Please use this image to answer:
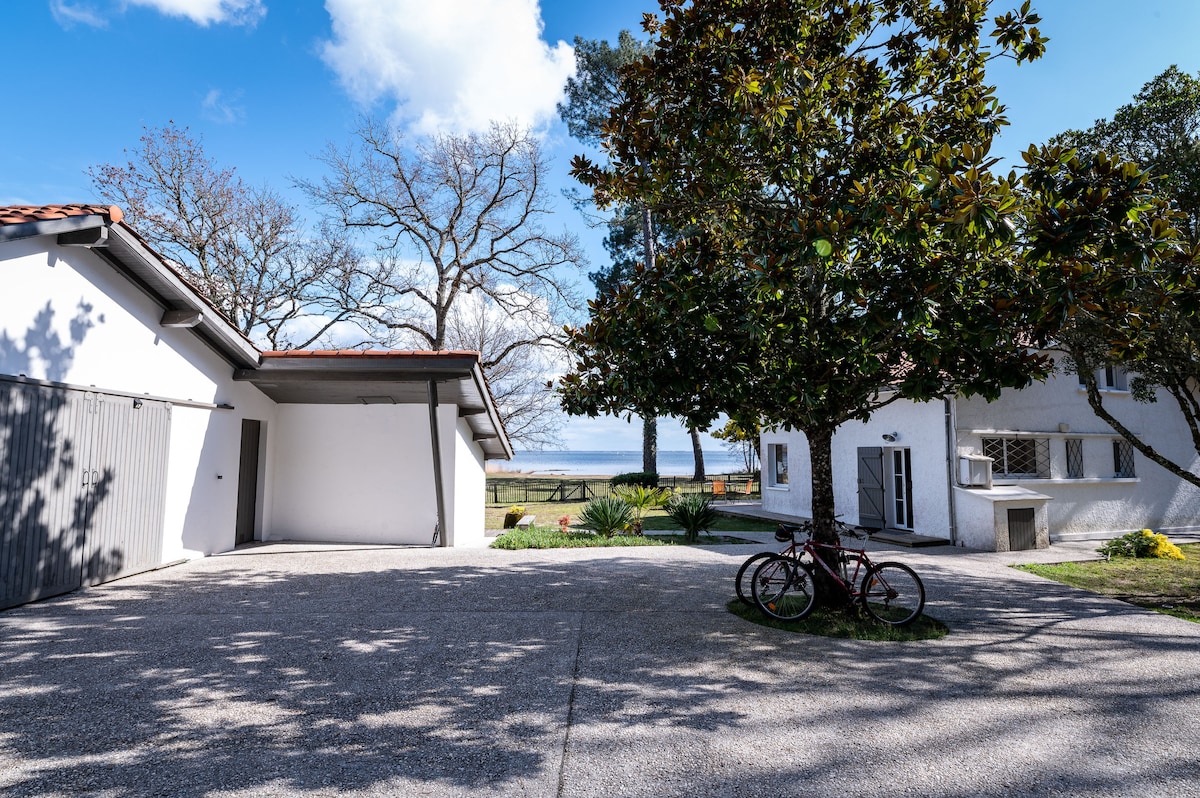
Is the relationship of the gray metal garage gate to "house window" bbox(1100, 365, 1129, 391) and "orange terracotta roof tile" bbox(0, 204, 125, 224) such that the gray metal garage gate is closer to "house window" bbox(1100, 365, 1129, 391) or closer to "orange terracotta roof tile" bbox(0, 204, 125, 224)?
"orange terracotta roof tile" bbox(0, 204, 125, 224)

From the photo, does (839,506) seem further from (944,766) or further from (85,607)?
(85,607)

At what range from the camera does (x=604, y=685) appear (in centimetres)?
481

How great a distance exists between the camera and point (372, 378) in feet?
34.1

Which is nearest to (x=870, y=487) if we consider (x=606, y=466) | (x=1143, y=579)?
(x=1143, y=579)

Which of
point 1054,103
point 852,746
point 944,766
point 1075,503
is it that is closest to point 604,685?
point 852,746

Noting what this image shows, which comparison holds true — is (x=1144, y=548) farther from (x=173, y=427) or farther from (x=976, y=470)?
(x=173, y=427)

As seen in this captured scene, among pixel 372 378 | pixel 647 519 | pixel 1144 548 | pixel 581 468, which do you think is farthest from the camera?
pixel 581 468

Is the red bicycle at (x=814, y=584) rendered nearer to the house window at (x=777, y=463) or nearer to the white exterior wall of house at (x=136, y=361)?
the white exterior wall of house at (x=136, y=361)

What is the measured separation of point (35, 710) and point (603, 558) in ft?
25.7

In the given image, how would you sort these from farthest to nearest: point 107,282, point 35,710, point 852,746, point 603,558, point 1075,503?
point 1075,503, point 603,558, point 107,282, point 35,710, point 852,746

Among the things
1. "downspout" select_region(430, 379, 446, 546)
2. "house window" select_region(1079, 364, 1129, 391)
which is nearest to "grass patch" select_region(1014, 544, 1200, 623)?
"house window" select_region(1079, 364, 1129, 391)

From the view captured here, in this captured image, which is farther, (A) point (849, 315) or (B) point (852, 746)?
(A) point (849, 315)

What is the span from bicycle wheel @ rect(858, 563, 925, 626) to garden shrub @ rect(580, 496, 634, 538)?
7241 millimetres

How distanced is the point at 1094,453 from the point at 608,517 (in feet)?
39.2
